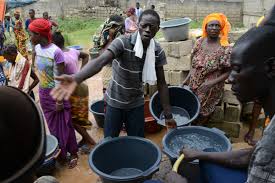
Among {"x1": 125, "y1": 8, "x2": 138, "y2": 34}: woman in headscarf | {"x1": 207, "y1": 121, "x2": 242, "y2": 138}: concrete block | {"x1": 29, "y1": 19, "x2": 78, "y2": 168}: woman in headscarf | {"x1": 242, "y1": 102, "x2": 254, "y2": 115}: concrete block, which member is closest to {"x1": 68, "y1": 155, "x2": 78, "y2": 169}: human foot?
{"x1": 29, "y1": 19, "x2": 78, "y2": 168}: woman in headscarf

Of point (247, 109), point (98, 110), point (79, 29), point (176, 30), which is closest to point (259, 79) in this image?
point (176, 30)

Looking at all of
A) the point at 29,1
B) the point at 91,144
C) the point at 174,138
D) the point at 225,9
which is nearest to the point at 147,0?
the point at 225,9

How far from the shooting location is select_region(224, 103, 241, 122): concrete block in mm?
4316

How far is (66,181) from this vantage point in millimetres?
3668

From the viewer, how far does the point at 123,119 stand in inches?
124

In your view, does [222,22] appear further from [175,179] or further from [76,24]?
[76,24]

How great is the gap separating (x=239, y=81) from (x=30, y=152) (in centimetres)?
98

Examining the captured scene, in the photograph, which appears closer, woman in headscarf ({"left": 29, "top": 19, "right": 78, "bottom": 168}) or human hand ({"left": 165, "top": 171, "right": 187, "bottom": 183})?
human hand ({"left": 165, "top": 171, "right": 187, "bottom": 183})

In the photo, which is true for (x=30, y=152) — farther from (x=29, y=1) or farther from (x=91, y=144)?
(x=29, y=1)

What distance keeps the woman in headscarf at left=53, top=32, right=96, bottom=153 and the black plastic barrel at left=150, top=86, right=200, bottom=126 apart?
0.93 metres

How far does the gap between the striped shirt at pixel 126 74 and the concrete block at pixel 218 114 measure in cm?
165

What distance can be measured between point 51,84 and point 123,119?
3.18 ft

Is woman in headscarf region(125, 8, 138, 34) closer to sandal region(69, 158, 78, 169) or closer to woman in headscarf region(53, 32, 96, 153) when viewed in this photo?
woman in headscarf region(53, 32, 96, 153)

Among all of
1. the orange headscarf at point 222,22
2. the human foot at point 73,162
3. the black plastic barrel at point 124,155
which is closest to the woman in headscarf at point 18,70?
the human foot at point 73,162
